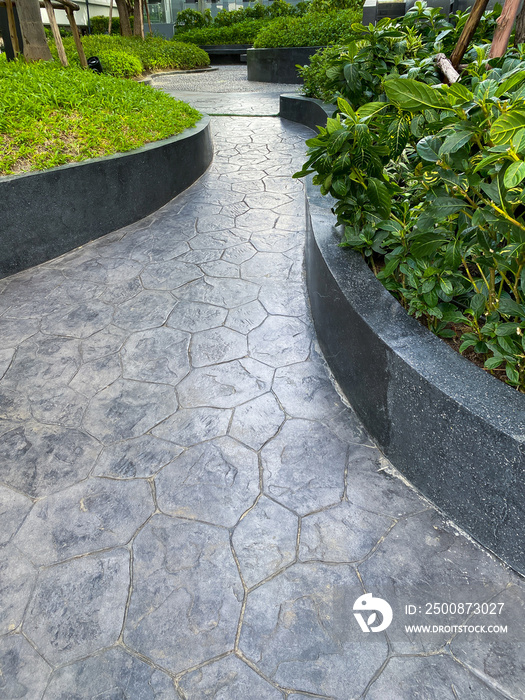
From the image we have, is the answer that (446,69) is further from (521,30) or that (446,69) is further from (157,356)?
(157,356)

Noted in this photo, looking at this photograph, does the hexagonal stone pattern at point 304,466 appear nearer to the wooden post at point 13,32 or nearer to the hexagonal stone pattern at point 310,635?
the hexagonal stone pattern at point 310,635

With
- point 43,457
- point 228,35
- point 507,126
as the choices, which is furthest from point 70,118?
point 228,35

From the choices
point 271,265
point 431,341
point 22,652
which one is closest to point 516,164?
point 431,341

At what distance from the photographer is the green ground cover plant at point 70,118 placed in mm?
A: 4762

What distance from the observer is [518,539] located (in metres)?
1.92

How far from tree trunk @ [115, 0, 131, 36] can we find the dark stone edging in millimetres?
21695

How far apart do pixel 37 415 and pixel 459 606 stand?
253 cm

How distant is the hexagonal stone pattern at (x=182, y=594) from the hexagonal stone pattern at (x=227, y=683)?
5 cm

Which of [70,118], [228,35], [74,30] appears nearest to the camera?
[70,118]

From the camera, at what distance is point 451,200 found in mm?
2051

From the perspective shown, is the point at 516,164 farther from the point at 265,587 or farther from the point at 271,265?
the point at 271,265

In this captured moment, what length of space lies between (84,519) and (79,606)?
43 centimetres

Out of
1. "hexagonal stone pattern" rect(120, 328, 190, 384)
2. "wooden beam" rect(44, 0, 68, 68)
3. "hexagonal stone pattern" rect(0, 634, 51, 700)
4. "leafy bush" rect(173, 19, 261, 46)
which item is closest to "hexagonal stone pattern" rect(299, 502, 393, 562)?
"hexagonal stone pattern" rect(0, 634, 51, 700)

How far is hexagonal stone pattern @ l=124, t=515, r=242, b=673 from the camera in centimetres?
184
